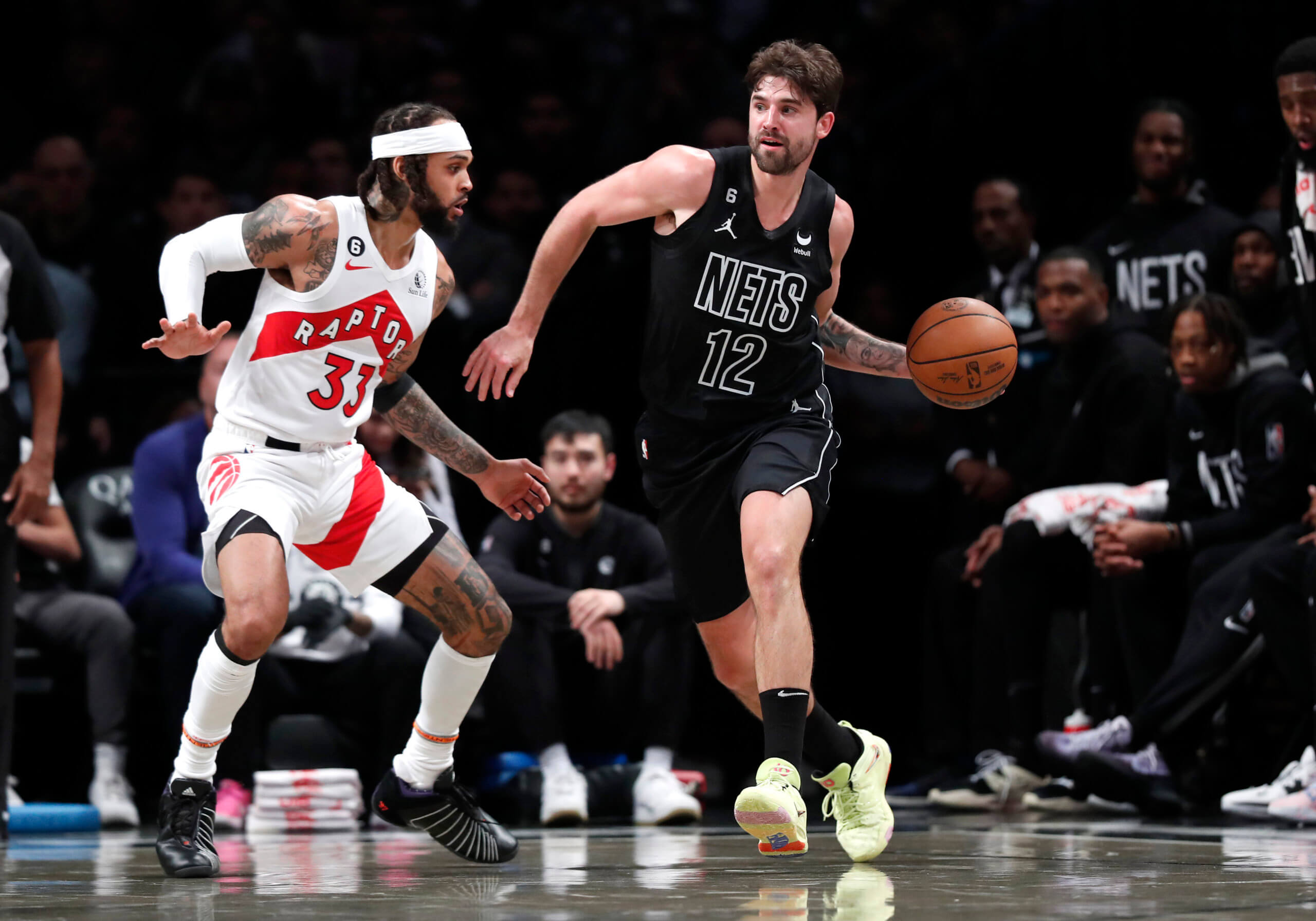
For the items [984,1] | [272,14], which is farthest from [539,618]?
[984,1]

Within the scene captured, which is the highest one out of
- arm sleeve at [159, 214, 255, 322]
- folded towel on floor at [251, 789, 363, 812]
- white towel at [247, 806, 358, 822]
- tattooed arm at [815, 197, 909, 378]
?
arm sleeve at [159, 214, 255, 322]

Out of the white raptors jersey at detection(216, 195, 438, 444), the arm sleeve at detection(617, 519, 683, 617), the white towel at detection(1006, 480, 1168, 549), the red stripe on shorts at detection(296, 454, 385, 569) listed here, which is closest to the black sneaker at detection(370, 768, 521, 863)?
the red stripe on shorts at detection(296, 454, 385, 569)

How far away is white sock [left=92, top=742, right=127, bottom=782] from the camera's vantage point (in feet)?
21.9

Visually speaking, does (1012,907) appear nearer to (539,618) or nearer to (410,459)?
(539,618)

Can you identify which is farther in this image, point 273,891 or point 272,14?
point 272,14

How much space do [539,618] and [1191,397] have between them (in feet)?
9.44

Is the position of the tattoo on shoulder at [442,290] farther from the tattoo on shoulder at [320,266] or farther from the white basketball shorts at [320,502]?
the white basketball shorts at [320,502]

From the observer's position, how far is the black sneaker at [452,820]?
4746 millimetres

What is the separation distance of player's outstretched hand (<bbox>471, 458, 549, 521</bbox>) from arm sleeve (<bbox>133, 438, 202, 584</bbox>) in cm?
246

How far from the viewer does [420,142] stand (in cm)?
477

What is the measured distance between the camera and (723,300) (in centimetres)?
478

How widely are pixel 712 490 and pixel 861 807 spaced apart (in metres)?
1.01

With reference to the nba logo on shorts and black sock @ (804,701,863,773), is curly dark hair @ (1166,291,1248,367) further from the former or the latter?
the nba logo on shorts

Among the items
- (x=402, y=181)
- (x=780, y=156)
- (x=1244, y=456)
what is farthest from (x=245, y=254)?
(x=1244, y=456)
